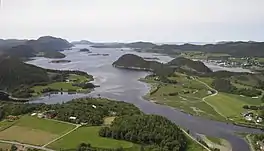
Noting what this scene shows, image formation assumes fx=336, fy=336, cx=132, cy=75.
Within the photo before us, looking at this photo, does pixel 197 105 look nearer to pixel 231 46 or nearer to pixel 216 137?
pixel 216 137

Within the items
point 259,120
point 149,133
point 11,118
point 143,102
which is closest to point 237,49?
point 143,102

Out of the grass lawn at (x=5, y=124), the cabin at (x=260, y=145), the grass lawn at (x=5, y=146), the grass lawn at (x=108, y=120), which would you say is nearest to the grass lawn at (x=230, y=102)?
the cabin at (x=260, y=145)

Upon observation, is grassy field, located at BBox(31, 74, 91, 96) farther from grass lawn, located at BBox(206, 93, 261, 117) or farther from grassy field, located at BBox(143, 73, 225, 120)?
grass lawn, located at BBox(206, 93, 261, 117)

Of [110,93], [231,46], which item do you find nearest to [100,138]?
[110,93]

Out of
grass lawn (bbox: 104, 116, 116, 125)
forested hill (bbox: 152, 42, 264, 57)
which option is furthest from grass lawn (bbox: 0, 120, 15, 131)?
forested hill (bbox: 152, 42, 264, 57)

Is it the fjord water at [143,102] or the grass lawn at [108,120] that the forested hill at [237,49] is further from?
the grass lawn at [108,120]

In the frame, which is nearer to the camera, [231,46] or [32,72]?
[32,72]
